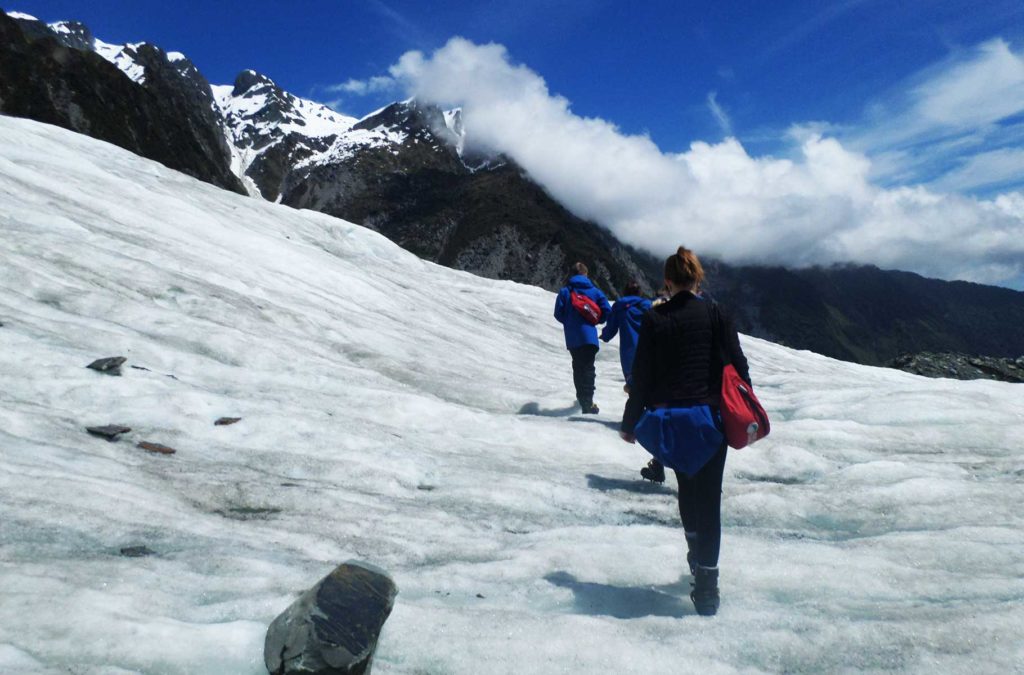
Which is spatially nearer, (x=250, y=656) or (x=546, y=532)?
(x=250, y=656)

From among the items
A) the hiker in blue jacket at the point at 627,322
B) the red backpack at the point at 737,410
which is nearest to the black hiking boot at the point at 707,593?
the red backpack at the point at 737,410

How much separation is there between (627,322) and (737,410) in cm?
617

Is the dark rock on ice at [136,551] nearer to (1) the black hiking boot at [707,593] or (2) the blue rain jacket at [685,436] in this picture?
(2) the blue rain jacket at [685,436]

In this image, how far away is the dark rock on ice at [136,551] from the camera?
5.70m

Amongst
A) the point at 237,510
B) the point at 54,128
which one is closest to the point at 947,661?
the point at 237,510

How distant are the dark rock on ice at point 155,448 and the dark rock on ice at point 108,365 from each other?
1.92 metres

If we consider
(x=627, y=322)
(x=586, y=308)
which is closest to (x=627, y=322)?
(x=627, y=322)

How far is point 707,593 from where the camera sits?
19.0ft

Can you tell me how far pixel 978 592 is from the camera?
6094 millimetres

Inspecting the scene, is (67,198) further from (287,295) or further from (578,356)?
(578,356)

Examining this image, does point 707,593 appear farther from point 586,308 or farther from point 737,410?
point 586,308

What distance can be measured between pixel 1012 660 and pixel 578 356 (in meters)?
9.03

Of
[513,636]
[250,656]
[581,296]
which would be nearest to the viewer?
[250,656]

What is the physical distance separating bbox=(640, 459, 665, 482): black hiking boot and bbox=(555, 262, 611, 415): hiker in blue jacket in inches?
140
